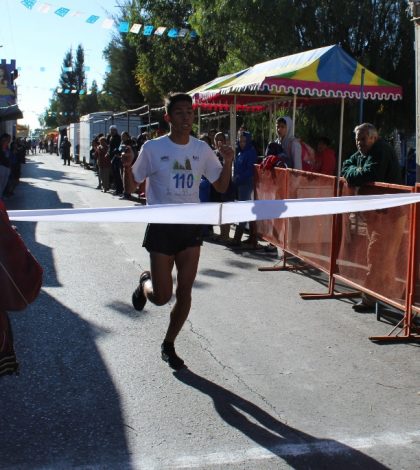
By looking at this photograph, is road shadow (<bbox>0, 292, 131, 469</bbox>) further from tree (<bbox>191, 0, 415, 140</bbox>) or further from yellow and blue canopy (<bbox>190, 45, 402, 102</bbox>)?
tree (<bbox>191, 0, 415, 140</bbox>)

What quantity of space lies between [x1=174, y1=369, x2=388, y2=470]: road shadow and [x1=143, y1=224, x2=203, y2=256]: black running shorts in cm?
100

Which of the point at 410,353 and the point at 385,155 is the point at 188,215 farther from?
the point at 385,155

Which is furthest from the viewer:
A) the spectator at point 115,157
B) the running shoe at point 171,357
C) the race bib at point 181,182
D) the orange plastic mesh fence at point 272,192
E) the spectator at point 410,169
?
the spectator at point 115,157

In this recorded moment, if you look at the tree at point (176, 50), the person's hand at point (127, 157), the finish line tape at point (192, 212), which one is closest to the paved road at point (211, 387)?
the finish line tape at point (192, 212)

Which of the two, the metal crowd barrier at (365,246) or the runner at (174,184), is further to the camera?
the metal crowd barrier at (365,246)

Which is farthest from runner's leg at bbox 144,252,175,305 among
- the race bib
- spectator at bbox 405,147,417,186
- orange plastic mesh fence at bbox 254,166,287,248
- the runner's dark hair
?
spectator at bbox 405,147,417,186

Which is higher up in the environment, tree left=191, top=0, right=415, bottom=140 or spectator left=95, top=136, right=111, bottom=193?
tree left=191, top=0, right=415, bottom=140

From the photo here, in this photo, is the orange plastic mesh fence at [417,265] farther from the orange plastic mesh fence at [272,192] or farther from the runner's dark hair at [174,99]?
the orange plastic mesh fence at [272,192]

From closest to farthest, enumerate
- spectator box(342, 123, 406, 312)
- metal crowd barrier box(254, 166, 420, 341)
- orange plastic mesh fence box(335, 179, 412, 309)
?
metal crowd barrier box(254, 166, 420, 341) < orange plastic mesh fence box(335, 179, 412, 309) < spectator box(342, 123, 406, 312)

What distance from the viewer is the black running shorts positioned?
477cm

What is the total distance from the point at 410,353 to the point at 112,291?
346 centimetres

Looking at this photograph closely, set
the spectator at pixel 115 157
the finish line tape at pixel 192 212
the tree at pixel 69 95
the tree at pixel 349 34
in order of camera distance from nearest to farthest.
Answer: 1. the finish line tape at pixel 192 212
2. the tree at pixel 349 34
3. the spectator at pixel 115 157
4. the tree at pixel 69 95

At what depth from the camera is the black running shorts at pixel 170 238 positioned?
188 inches

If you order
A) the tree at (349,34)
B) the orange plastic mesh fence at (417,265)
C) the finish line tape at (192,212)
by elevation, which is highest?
the tree at (349,34)
